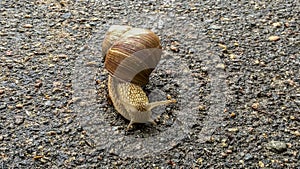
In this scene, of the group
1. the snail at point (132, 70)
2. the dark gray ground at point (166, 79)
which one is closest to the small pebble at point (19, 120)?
the dark gray ground at point (166, 79)

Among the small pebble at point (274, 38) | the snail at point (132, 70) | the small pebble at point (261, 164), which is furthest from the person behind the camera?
the small pebble at point (274, 38)

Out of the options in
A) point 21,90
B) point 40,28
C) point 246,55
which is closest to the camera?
point 21,90

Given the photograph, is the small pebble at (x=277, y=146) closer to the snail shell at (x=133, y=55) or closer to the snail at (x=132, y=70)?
the snail at (x=132, y=70)

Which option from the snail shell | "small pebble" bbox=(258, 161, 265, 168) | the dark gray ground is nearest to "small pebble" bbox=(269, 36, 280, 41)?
the dark gray ground

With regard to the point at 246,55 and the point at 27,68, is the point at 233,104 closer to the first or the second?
the point at 246,55

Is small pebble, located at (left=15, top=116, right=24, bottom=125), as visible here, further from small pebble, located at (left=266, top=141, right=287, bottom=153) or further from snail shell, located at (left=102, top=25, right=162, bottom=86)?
small pebble, located at (left=266, top=141, right=287, bottom=153)

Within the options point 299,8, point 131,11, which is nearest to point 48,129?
point 131,11

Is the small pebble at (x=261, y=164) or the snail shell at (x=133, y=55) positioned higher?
the snail shell at (x=133, y=55)
